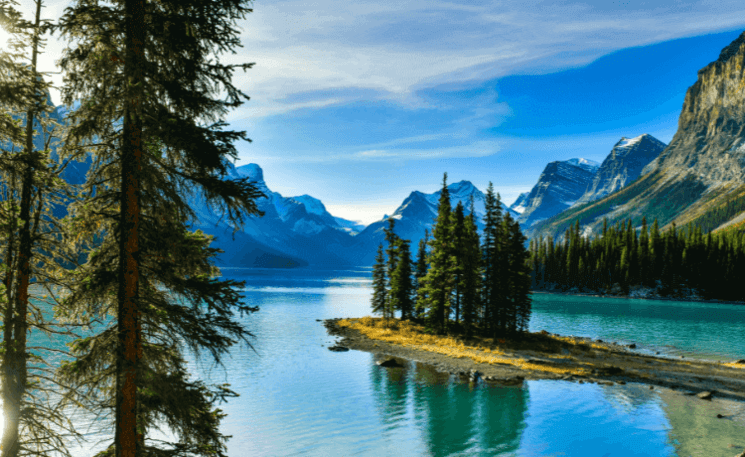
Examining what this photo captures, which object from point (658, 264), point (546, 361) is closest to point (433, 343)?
point (546, 361)

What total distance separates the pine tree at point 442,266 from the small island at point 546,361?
465 cm

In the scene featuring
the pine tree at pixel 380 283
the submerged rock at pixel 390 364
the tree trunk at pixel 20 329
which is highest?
the tree trunk at pixel 20 329

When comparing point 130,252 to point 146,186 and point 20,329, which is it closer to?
point 146,186

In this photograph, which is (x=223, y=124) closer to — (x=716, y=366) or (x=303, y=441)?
(x=303, y=441)

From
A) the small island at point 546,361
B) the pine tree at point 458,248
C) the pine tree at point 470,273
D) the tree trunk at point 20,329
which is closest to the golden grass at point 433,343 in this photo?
the small island at point 546,361

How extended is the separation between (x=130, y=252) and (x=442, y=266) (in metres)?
43.5

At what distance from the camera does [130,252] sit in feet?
24.5

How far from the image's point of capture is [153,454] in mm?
7637

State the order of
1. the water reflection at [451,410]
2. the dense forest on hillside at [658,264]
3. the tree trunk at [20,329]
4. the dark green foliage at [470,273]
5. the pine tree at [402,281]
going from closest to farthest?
the tree trunk at [20,329] → the water reflection at [451,410] → the dark green foliage at [470,273] → the pine tree at [402,281] → the dense forest on hillside at [658,264]

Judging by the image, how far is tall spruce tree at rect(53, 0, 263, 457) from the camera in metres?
7.21

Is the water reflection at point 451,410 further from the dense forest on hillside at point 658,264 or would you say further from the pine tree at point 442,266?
the dense forest on hillside at point 658,264

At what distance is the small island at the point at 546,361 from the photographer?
35.9 m

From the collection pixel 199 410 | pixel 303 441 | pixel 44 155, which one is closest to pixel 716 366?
pixel 303 441

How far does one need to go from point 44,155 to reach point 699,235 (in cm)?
19274
